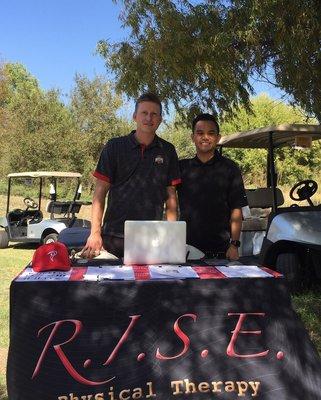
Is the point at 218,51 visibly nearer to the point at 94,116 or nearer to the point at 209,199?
the point at 209,199

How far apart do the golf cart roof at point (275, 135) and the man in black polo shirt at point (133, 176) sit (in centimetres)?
298

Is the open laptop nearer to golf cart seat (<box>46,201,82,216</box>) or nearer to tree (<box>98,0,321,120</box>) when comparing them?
tree (<box>98,0,321,120</box>)

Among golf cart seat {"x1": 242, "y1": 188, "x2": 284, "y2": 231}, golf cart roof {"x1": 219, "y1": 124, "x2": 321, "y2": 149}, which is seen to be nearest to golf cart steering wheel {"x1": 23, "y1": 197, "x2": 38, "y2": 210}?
golf cart roof {"x1": 219, "y1": 124, "x2": 321, "y2": 149}

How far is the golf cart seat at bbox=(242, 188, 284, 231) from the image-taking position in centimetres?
624

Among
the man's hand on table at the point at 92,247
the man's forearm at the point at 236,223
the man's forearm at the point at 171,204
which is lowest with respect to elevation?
the man's hand on table at the point at 92,247

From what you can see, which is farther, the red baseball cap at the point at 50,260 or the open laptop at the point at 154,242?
the open laptop at the point at 154,242

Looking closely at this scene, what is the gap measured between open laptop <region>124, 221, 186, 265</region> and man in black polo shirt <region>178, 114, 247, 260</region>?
0.60 metres

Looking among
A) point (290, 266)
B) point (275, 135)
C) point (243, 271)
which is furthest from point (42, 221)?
point (243, 271)

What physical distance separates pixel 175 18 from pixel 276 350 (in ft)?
19.1

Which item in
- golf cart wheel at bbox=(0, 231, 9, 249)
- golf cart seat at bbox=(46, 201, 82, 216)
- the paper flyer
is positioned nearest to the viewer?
the paper flyer

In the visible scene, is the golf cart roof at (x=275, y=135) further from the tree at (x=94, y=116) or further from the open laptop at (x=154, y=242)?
the tree at (x=94, y=116)

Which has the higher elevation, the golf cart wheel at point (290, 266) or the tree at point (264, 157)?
the tree at point (264, 157)

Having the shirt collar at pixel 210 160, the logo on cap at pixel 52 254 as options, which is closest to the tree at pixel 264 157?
the shirt collar at pixel 210 160

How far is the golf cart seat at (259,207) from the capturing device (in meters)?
6.24
